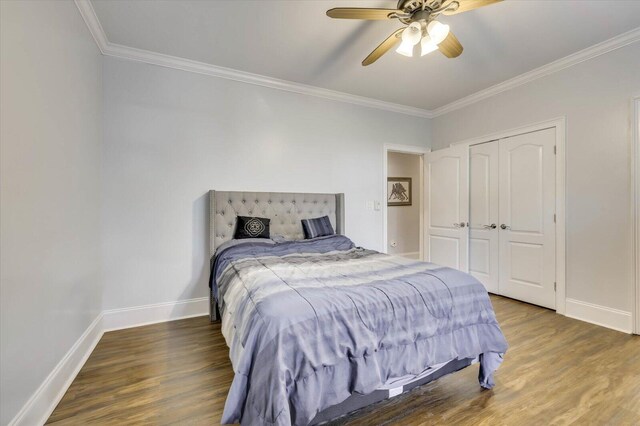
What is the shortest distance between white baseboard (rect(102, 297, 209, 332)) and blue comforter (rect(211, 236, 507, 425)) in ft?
Answer: 3.93

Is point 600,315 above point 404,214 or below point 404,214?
below

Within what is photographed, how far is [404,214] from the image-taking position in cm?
597

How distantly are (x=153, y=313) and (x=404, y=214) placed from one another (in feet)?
16.0

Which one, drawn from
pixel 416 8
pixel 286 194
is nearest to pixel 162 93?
pixel 286 194

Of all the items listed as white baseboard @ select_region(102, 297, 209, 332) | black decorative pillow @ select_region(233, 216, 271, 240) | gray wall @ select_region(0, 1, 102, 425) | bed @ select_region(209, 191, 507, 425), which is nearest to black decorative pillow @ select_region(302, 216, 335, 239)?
black decorative pillow @ select_region(233, 216, 271, 240)

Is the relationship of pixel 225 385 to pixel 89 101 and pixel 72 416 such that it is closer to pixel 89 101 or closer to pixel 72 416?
pixel 72 416

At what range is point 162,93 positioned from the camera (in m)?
2.88

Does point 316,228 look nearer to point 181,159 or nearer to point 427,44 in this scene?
point 181,159

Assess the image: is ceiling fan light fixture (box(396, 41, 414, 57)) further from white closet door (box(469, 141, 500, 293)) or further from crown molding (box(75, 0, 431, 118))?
white closet door (box(469, 141, 500, 293))

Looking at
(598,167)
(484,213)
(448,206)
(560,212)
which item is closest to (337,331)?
(560,212)

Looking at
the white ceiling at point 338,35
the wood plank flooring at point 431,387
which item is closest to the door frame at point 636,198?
the wood plank flooring at point 431,387

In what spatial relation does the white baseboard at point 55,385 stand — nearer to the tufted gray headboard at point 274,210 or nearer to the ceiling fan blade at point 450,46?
the tufted gray headboard at point 274,210

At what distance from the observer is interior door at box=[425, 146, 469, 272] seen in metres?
3.98

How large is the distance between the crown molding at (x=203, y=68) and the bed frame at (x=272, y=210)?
1.35 metres
